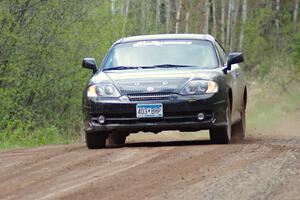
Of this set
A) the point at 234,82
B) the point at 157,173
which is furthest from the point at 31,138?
the point at 157,173

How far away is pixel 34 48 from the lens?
69.9 feet

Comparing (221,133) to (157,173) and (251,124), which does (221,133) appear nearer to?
(157,173)

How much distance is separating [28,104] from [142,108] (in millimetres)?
10714

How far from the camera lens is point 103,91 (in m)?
12.2

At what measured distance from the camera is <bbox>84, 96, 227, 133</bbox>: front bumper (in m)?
12.0

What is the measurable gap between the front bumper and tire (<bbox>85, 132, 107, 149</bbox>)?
18cm

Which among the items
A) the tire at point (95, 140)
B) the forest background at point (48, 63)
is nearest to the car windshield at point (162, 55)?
the tire at point (95, 140)

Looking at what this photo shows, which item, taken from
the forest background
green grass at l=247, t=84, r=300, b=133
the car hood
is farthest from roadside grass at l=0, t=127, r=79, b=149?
green grass at l=247, t=84, r=300, b=133

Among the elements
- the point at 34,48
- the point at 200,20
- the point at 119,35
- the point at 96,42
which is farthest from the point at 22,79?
the point at 200,20

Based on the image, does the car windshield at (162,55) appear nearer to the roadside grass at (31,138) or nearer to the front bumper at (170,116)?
the front bumper at (170,116)

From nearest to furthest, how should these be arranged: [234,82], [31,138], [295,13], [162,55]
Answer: [162,55], [234,82], [31,138], [295,13]

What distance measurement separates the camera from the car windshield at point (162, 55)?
43.1 ft

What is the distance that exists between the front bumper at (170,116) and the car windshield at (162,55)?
1064 millimetres

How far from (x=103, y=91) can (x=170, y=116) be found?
0.89 m
